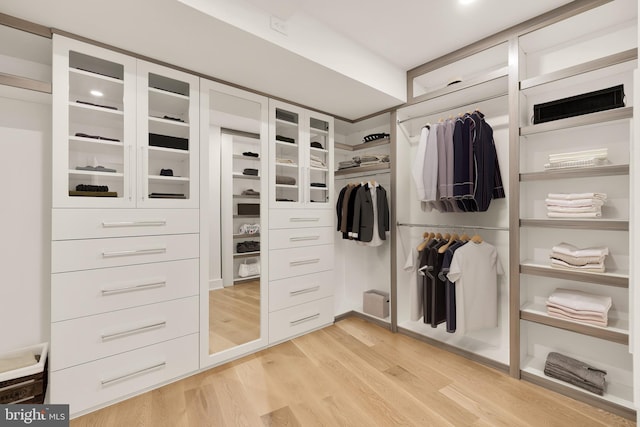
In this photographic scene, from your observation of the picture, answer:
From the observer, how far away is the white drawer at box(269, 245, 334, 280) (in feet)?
9.53

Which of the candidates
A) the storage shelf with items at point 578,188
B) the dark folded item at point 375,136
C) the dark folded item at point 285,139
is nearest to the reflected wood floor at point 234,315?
the dark folded item at point 285,139

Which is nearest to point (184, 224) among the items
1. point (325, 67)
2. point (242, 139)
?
point (242, 139)

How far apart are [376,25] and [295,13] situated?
1.96 feet

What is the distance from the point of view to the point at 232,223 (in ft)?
8.77

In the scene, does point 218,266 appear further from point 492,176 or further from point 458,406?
point 492,176

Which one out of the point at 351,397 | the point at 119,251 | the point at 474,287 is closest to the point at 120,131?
the point at 119,251

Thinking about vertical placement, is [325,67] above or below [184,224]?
above

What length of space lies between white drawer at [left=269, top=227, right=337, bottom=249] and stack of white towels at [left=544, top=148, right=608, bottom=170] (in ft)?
6.25

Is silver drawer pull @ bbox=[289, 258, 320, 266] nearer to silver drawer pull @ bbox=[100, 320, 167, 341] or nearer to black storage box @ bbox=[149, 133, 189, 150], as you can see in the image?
silver drawer pull @ bbox=[100, 320, 167, 341]

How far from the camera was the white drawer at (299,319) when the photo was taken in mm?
2908

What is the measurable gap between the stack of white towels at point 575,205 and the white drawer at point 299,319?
2.06 m

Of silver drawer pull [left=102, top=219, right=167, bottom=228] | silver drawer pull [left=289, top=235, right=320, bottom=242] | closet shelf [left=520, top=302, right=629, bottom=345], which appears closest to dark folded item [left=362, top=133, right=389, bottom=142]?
silver drawer pull [left=289, top=235, right=320, bottom=242]

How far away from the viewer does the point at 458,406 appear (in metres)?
2.06

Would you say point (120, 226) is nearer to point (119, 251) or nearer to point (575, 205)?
point (119, 251)
